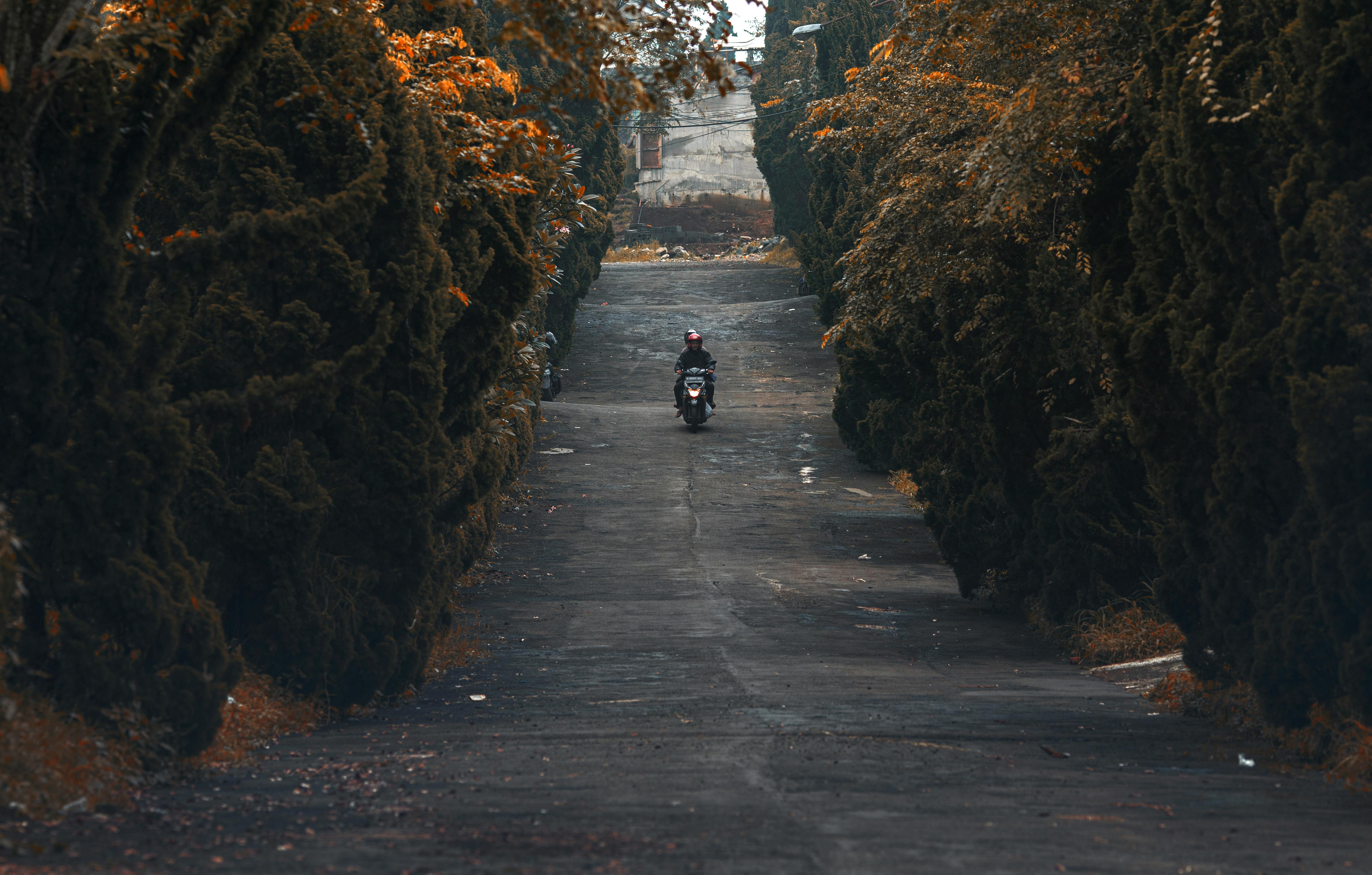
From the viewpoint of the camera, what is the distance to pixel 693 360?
25.9m

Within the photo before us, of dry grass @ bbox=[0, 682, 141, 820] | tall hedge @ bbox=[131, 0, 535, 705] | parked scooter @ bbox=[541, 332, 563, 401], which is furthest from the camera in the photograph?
parked scooter @ bbox=[541, 332, 563, 401]

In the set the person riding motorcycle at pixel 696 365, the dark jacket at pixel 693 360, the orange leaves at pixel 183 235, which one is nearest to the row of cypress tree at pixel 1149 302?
the orange leaves at pixel 183 235

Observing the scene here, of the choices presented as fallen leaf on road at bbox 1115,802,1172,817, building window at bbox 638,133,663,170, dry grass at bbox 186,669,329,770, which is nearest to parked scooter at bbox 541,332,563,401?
dry grass at bbox 186,669,329,770

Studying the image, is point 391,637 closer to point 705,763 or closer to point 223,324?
point 223,324

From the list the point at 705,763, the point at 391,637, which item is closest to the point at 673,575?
the point at 391,637

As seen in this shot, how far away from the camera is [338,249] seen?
8.39m

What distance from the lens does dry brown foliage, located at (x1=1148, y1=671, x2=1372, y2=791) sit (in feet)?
21.0

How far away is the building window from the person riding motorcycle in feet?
112

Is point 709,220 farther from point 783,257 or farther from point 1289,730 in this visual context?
point 1289,730

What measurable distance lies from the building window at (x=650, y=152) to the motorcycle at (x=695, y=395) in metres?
34.3

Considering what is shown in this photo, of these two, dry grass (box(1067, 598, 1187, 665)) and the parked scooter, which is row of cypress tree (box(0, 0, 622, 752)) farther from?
the parked scooter

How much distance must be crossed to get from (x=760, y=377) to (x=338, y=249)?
24.6 metres

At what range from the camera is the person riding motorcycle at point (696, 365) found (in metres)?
25.7

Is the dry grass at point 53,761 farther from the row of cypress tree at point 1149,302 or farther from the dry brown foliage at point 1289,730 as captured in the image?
the row of cypress tree at point 1149,302
